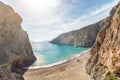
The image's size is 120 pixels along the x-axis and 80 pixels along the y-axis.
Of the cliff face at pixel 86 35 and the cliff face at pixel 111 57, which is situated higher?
the cliff face at pixel 111 57

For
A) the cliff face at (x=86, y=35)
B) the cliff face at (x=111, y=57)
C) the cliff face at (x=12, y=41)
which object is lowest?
the cliff face at (x=86, y=35)

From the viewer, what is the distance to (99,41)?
4400cm

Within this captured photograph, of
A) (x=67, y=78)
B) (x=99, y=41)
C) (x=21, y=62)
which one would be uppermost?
(x=99, y=41)

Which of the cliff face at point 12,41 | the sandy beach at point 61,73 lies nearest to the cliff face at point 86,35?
the cliff face at point 12,41

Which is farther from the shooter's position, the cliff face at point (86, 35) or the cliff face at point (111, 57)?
the cliff face at point (86, 35)

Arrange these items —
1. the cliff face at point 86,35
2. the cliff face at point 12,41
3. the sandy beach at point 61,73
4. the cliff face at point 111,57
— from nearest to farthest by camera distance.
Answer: the cliff face at point 111,57 < the sandy beach at point 61,73 < the cliff face at point 12,41 < the cliff face at point 86,35

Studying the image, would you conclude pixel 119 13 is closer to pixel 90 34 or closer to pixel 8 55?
pixel 8 55

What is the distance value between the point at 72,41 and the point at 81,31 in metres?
16.2

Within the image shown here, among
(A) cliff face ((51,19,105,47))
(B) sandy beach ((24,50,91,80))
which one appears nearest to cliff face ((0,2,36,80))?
(B) sandy beach ((24,50,91,80))

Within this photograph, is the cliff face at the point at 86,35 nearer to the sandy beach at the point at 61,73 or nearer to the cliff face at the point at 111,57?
the sandy beach at the point at 61,73

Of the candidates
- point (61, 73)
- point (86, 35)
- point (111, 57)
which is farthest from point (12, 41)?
point (86, 35)

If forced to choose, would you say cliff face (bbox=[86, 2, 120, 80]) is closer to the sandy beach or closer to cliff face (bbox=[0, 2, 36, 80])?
A: the sandy beach

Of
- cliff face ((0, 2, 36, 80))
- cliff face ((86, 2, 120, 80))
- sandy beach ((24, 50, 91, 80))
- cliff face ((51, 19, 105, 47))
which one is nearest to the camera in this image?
cliff face ((86, 2, 120, 80))

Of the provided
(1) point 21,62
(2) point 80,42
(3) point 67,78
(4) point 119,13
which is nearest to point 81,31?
(2) point 80,42
